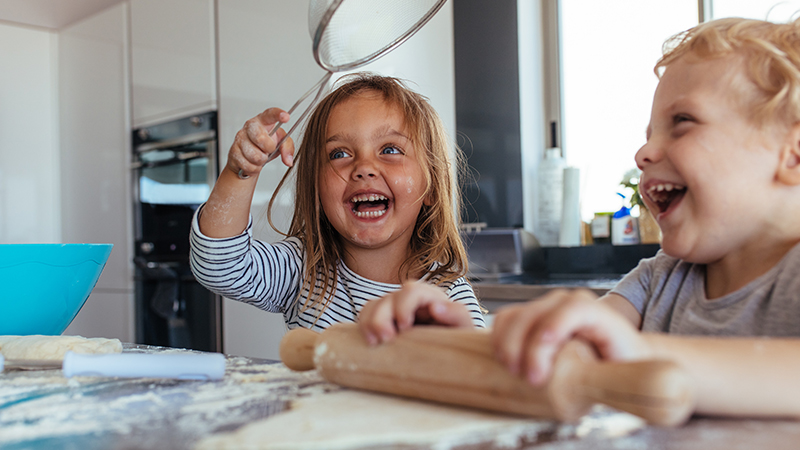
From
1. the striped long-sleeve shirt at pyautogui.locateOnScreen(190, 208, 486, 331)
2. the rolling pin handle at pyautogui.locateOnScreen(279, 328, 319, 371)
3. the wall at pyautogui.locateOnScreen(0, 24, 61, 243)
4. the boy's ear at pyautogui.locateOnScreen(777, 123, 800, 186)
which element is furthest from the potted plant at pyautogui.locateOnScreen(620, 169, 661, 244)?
the wall at pyautogui.locateOnScreen(0, 24, 61, 243)

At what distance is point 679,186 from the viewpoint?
639 millimetres

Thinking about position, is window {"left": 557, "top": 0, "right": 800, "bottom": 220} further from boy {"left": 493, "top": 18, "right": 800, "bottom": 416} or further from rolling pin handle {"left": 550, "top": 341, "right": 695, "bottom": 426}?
rolling pin handle {"left": 550, "top": 341, "right": 695, "bottom": 426}

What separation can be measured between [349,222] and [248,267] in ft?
0.60

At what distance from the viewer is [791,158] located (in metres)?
0.59

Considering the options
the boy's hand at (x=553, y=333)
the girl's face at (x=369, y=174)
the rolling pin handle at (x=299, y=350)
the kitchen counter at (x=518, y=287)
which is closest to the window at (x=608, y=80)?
the kitchen counter at (x=518, y=287)

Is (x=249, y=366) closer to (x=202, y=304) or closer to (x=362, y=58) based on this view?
(x=362, y=58)

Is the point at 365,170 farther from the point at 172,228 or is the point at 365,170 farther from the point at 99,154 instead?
the point at 99,154

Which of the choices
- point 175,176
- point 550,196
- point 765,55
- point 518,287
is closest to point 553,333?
point 765,55

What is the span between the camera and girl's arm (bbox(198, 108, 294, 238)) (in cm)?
86

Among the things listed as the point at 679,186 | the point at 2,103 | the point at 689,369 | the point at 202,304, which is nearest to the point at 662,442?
Result: the point at 689,369

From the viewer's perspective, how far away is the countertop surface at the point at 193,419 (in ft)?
1.16

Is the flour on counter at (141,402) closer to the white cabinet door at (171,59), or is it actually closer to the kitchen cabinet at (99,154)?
the white cabinet door at (171,59)

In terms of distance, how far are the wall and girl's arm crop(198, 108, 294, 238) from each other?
268cm

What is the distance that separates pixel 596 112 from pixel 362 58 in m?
1.51
